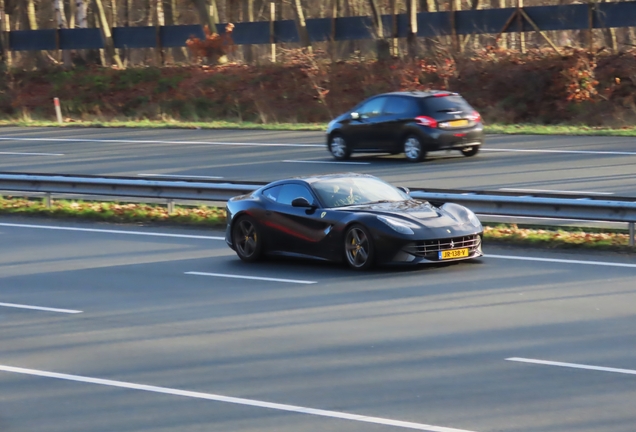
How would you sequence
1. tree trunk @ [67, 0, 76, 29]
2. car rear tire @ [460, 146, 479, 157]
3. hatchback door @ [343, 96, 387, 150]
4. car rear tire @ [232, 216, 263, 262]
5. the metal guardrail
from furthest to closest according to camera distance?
tree trunk @ [67, 0, 76, 29], hatchback door @ [343, 96, 387, 150], car rear tire @ [460, 146, 479, 157], the metal guardrail, car rear tire @ [232, 216, 263, 262]

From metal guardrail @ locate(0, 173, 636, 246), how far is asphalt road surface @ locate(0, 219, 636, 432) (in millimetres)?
1102

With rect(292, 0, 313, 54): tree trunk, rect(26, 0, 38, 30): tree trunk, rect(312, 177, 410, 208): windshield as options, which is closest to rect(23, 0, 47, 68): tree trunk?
rect(26, 0, 38, 30): tree trunk

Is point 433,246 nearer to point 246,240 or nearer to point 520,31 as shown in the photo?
point 246,240

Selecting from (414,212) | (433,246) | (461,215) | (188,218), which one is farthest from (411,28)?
(433,246)

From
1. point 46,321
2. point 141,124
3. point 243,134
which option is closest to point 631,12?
point 243,134

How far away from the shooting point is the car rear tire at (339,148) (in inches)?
1029

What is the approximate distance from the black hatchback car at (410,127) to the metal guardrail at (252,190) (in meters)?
6.59

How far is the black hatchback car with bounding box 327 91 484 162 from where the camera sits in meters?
24.5

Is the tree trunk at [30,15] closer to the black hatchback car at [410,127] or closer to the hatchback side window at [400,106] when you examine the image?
the black hatchback car at [410,127]

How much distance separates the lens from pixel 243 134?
33.2 m

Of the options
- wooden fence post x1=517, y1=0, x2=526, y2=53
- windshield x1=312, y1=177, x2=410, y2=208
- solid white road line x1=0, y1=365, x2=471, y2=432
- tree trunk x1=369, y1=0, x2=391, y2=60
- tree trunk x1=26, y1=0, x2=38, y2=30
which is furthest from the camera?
tree trunk x1=26, y1=0, x2=38, y2=30

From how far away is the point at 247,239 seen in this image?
47.8ft

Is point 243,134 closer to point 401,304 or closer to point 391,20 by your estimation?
point 391,20

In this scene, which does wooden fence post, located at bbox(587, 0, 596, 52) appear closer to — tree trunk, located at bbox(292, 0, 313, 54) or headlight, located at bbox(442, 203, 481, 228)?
tree trunk, located at bbox(292, 0, 313, 54)
